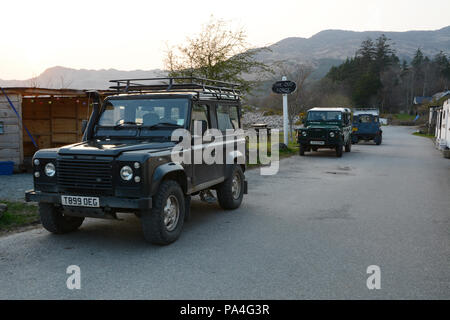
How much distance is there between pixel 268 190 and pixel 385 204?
2.82 m

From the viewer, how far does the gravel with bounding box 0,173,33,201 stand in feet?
28.6

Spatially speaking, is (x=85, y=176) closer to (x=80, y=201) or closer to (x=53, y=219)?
(x=80, y=201)

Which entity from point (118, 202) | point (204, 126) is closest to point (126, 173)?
point (118, 202)

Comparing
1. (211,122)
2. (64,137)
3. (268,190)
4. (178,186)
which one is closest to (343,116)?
(268,190)

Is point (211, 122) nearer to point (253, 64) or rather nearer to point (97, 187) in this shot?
point (97, 187)

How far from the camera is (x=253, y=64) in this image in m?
18.0

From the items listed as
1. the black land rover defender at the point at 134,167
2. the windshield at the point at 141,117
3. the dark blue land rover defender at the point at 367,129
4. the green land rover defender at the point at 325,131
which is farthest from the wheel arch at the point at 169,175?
the dark blue land rover defender at the point at 367,129

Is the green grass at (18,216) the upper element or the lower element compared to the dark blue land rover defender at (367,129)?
lower

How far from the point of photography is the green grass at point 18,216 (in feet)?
21.2

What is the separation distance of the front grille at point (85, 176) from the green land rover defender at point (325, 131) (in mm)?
14207

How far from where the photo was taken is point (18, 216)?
6895 millimetres

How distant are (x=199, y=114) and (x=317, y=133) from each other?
1264 cm

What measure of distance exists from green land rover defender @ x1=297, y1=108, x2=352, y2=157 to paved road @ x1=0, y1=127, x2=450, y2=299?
9.51m
